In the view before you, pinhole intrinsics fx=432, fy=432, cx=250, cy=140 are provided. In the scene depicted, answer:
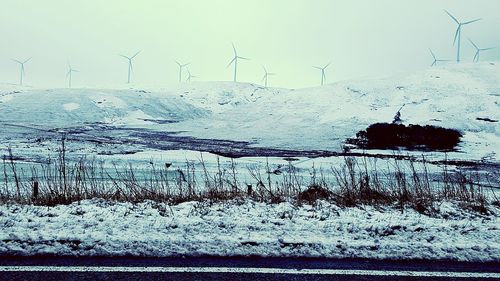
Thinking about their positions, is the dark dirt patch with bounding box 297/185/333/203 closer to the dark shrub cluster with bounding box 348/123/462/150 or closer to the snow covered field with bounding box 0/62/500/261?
the snow covered field with bounding box 0/62/500/261

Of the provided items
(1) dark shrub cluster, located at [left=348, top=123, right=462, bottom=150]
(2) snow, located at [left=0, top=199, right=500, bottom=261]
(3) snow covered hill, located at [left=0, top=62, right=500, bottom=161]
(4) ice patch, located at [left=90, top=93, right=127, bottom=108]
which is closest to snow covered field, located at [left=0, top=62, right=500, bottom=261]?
(2) snow, located at [left=0, top=199, right=500, bottom=261]

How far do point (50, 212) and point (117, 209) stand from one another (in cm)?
86

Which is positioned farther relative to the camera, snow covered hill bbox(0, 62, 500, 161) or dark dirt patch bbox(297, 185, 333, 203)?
snow covered hill bbox(0, 62, 500, 161)

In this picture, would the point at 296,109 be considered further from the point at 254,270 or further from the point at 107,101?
the point at 254,270

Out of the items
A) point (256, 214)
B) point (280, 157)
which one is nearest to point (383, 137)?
point (280, 157)

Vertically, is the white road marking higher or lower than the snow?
lower

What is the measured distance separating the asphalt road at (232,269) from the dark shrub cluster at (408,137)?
26.1m

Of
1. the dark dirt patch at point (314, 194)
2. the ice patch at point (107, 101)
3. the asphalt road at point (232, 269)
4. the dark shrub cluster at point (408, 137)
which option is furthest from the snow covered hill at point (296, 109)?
the asphalt road at point (232, 269)

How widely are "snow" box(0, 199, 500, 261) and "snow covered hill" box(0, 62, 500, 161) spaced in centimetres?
2382

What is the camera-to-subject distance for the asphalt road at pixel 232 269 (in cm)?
374

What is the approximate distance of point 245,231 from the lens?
5062mm

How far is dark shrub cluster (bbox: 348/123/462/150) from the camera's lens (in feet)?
101

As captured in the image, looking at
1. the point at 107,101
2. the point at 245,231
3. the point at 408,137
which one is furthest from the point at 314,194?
the point at 107,101

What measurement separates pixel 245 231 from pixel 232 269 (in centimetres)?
112
